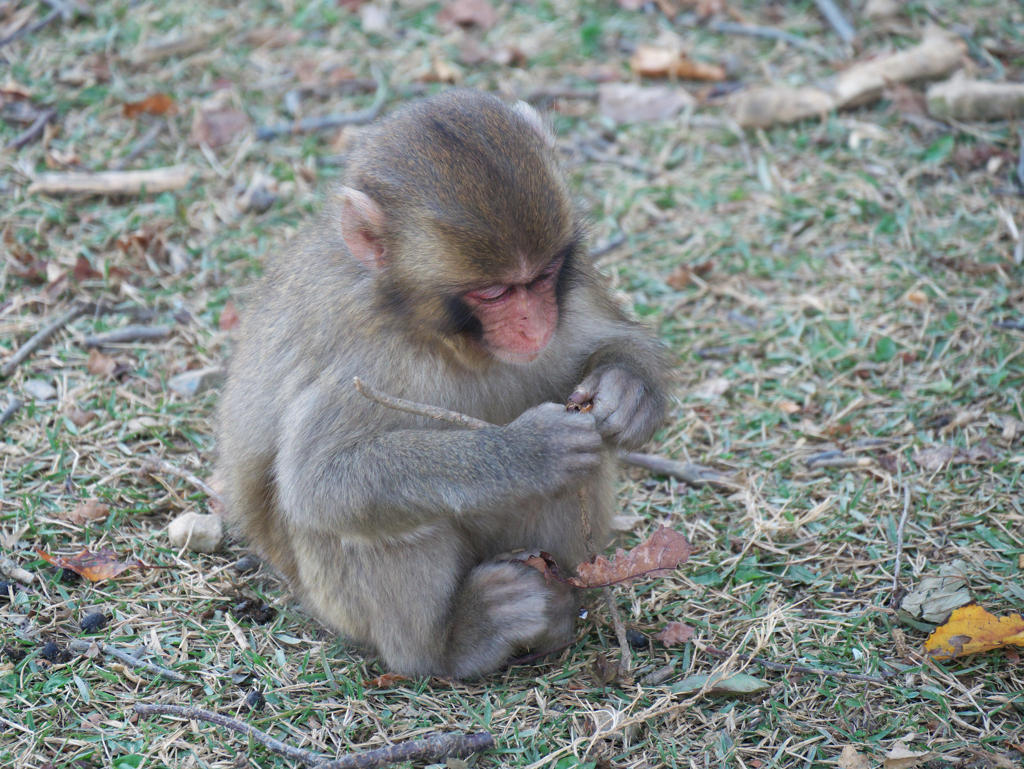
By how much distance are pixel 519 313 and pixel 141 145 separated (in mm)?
4788

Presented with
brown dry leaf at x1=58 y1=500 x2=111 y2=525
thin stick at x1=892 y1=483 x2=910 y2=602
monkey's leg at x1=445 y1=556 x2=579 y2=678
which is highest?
brown dry leaf at x1=58 y1=500 x2=111 y2=525

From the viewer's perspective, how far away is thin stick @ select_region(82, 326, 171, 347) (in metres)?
6.14

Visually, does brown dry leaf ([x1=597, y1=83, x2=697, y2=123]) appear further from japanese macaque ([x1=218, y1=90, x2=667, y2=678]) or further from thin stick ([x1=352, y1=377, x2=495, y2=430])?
thin stick ([x1=352, y1=377, x2=495, y2=430])

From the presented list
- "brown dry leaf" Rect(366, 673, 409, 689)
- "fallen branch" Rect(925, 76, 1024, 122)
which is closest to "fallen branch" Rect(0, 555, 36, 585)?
"brown dry leaf" Rect(366, 673, 409, 689)

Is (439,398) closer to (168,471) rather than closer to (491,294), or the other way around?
(491,294)

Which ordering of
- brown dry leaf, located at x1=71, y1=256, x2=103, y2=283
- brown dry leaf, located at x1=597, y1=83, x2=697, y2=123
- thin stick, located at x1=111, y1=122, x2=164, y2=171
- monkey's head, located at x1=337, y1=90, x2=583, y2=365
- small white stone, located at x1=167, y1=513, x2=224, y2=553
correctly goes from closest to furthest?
monkey's head, located at x1=337, y1=90, x2=583, y2=365 → small white stone, located at x1=167, y1=513, x2=224, y2=553 → brown dry leaf, located at x1=71, y1=256, x2=103, y2=283 → thin stick, located at x1=111, y1=122, x2=164, y2=171 → brown dry leaf, located at x1=597, y1=83, x2=697, y2=123

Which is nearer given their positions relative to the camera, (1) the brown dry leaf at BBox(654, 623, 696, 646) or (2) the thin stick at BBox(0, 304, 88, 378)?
(1) the brown dry leaf at BBox(654, 623, 696, 646)

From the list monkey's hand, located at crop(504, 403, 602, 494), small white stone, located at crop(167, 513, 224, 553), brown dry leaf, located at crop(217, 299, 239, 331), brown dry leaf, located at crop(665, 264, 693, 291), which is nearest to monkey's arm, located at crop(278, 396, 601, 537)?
monkey's hand, located at crop(504, 403, 602, 494)

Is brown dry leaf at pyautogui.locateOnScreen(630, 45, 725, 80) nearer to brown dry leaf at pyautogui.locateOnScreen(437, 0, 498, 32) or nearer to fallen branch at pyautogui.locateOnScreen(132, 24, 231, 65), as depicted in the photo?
brown dry leaf at pyautogui.locateOnScreen(437, 0, 498, 32)

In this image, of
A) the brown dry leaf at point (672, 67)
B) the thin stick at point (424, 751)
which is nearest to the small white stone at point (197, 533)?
the thin stick at point (424, 751)

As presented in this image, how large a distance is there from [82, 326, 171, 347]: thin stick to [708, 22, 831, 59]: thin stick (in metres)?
5.27

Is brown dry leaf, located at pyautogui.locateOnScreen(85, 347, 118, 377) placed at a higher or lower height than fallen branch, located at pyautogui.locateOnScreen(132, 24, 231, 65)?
lower

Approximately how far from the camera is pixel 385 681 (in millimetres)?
4328

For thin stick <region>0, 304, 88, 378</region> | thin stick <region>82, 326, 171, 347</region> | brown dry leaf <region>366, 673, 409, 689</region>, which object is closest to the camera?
brown dry leaf <region>366, 673, 409, 689</region>
